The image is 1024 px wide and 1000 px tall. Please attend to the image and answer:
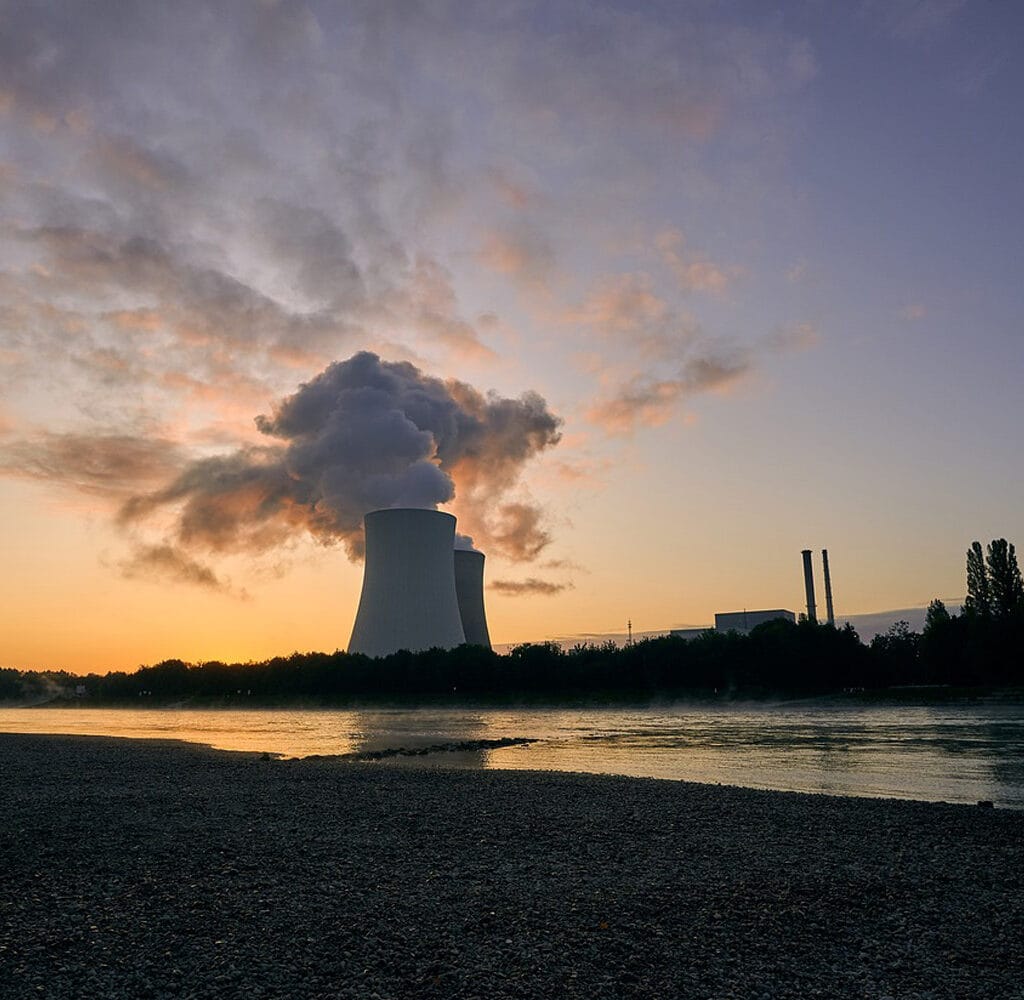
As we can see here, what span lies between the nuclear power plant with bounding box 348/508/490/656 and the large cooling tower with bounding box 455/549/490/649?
12365 millimetres

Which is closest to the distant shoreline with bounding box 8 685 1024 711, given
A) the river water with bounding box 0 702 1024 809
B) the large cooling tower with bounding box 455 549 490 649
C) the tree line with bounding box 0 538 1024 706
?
the tree line with bounding box 0 538 1024 706

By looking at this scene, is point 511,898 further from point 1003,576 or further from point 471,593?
point 1003,576

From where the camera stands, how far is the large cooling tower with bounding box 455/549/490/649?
62406 mm

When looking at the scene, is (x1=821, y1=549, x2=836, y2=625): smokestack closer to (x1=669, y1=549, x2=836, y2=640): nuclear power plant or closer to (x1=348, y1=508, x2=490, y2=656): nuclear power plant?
(x1=669, y1=549, x2=836, y2=640): nuclear power plant

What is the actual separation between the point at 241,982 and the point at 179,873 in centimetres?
296

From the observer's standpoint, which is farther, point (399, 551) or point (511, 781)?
point (399, 551)

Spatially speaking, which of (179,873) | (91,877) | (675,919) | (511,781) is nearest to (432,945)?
(675,919)

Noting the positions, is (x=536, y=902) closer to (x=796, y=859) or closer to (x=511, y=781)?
(x=796, y=859)

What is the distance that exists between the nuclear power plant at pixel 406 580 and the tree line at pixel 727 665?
58.7ft

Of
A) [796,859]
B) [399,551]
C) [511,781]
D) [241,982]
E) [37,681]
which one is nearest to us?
[241,982]

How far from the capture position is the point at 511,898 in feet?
21.6

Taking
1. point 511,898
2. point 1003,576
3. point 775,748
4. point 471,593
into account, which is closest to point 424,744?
point 775,748

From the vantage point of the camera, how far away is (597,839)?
9.02 m

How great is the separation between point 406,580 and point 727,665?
29.2m
